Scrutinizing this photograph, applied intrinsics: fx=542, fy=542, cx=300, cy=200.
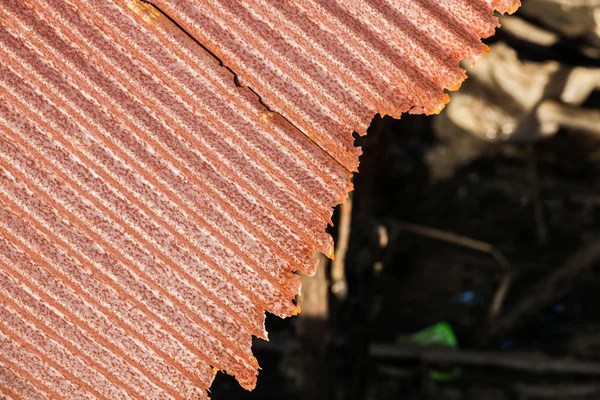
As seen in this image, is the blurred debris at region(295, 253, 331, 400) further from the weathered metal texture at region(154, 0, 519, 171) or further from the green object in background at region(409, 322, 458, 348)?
the green object in background at region(409, 322, 458, 348)

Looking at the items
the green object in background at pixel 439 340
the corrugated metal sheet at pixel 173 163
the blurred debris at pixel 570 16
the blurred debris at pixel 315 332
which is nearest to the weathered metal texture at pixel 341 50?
the corrugated metal sheet at pixel 173 163

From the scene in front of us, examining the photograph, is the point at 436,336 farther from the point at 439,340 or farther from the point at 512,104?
the point at 512,104

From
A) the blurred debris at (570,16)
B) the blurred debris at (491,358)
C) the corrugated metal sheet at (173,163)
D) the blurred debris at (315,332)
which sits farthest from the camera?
the blurred debris at (491,358)

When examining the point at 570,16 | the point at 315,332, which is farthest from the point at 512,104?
the point at 315,332

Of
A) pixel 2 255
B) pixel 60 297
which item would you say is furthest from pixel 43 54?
pixel 60 297

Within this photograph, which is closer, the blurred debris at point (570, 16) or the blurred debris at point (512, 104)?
the blurred debris at point (570, 16)

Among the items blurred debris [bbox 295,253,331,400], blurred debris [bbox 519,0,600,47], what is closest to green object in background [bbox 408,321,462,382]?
blurred debris [bbox 295,253,331,400]

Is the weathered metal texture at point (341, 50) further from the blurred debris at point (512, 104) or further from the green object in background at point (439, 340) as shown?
the green object in background at point (439, 340)
